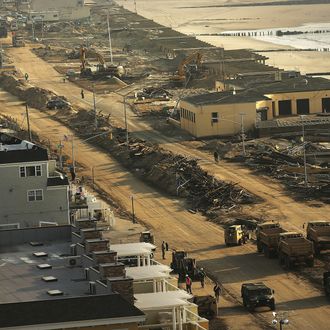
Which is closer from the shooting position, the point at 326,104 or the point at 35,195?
the point at 35,195

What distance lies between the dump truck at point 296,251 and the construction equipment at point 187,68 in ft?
242

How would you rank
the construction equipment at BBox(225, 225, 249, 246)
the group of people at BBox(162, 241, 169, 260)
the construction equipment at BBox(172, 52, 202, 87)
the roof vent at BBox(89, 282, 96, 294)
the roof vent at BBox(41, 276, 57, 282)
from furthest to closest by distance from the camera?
the construction equipment at BBox(172, 52, 202, 87) < the construction equipment at BBox(225, 225, 249, 246) < the group of people at BBox(162, 241, 169, 260) < the roof vent at BBox(41, 276, 57, 282) < the roof vent at BBox(89, 282, 96, 294)

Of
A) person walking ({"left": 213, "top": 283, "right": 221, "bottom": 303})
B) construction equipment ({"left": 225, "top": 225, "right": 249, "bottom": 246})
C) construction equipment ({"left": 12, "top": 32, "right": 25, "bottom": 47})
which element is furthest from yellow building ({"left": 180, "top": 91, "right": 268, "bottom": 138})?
construction equipment ({"left": 12, "top": 32, "right": 25, "bottom": 47})

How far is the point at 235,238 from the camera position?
5944 cm

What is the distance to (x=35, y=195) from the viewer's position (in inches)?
2120

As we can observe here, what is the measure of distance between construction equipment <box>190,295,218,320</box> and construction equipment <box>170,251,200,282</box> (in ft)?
17.8

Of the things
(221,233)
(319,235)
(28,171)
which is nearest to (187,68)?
(221,233)

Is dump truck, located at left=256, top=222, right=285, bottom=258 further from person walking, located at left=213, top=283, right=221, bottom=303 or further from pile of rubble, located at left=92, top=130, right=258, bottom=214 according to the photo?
pile of rubble, located at left=92, top=130, right=258, bottom=214

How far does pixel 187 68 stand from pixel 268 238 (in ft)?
257

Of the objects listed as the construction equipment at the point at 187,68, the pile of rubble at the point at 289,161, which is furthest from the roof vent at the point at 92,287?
the construction equipment at the point at 187,68

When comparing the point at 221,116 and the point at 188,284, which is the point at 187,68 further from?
the point at 188,284

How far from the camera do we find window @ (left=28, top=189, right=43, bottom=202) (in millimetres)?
53781

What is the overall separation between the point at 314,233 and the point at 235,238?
3.83 m

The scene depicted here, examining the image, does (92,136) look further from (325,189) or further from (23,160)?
(23,160)
